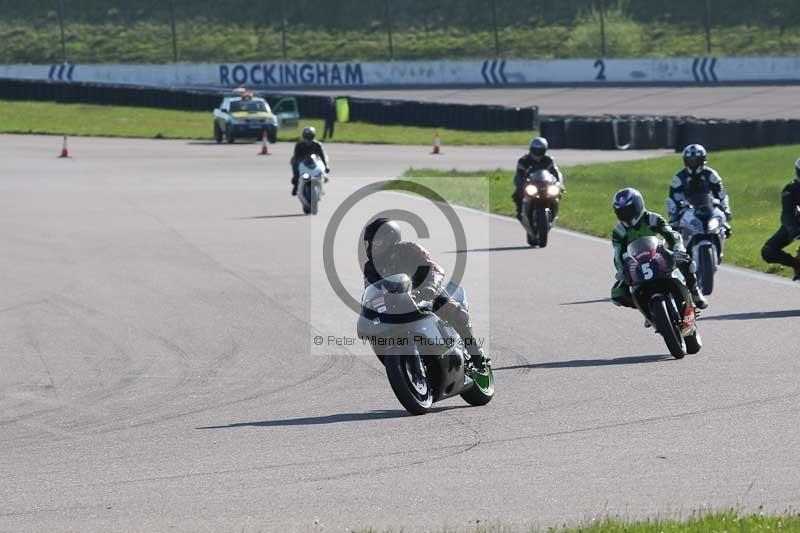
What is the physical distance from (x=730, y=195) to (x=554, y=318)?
54.8ft

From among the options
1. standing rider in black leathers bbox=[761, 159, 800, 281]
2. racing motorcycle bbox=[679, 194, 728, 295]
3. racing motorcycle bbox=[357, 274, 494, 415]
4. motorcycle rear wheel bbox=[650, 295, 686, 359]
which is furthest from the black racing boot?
racing motorcycle bbox=[357, 274, 494, 415]

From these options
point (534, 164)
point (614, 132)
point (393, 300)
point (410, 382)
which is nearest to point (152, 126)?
point (614, 132)

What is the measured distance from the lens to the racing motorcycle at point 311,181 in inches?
1046

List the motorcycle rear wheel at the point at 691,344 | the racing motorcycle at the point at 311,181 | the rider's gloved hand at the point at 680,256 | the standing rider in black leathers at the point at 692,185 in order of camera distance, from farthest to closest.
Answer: the racing motorcycle at the point at 311,181 < the standing rider in black leathers at the point at 692,185 < the rider's gloved hand at the point at 680,256 < the motorcycle rear wheel at the point at 691,344

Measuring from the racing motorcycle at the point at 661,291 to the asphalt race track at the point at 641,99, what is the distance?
3786 centimetres

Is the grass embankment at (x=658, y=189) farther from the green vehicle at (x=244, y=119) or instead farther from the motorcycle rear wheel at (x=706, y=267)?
the green vehicle at (x=244, y=119)

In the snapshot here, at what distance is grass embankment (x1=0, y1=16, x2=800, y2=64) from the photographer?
232 feet

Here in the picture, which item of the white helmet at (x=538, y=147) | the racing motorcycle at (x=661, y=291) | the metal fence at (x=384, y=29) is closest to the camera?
the racing motorcycle at (x=661, y=291)

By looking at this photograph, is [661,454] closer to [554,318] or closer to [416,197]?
[554,318]

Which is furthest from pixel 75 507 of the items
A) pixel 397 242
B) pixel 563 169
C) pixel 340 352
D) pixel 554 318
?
pixel 563 169

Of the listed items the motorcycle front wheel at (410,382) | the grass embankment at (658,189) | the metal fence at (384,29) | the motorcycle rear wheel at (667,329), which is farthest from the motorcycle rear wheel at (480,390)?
the metal fence at (384,29)

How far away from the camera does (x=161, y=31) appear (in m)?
80.1

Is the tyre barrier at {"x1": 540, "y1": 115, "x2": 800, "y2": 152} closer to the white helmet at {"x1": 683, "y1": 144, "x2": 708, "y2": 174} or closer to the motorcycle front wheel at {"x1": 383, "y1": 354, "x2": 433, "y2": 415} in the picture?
the white helmet at {"x1": 683, "y1": 144, "x2": 708, "y2": 174}
